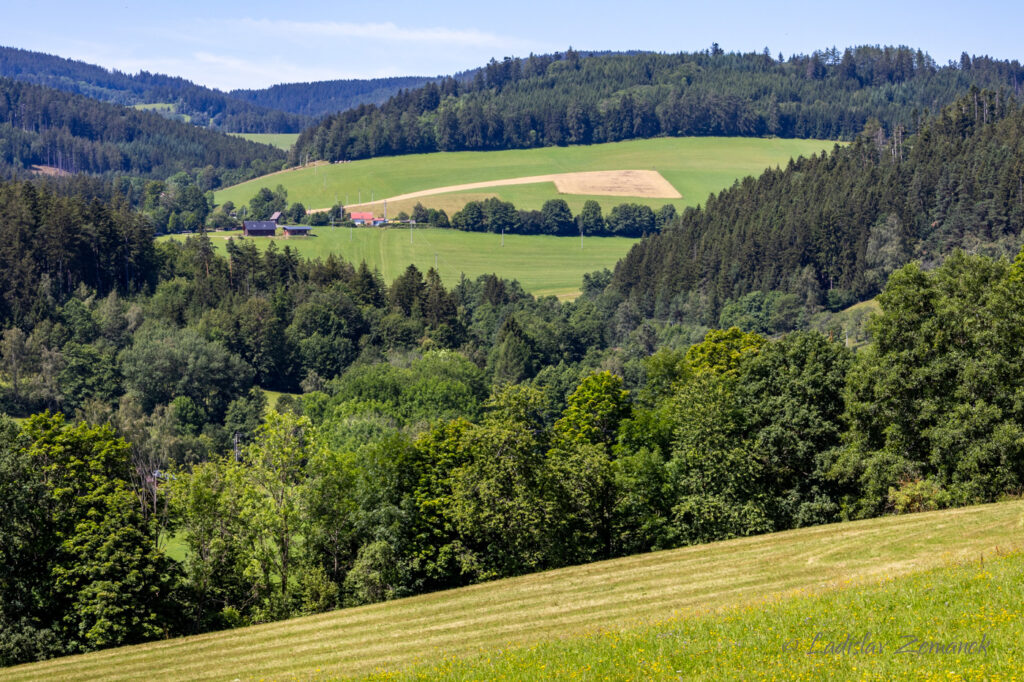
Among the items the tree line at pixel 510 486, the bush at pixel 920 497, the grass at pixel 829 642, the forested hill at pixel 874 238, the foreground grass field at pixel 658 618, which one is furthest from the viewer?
the forested hill at pixel 874 238

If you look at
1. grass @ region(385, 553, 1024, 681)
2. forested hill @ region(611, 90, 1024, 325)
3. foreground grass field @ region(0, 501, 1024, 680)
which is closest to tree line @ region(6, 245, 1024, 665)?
foreground grass field @ region(0, 501, 1024, 680)

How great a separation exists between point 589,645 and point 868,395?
3222cm

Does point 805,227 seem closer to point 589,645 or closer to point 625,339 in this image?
point 625,339

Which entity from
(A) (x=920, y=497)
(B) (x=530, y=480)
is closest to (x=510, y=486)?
(B) (x=530, y=480)

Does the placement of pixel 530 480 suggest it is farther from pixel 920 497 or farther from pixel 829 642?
pixel 829 642

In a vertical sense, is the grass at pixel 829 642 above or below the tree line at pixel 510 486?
above

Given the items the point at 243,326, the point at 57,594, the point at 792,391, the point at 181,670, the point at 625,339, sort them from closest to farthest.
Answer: the point at 181,670
the point at 57,594
the point at 792,391
the point at 243,326
the point at 625,339

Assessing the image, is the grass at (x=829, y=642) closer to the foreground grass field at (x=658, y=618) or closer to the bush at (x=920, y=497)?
the foreground grass field at (x=658, y=618)

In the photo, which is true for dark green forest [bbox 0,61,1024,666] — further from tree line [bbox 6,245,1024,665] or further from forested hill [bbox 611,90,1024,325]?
forested hill [bbox 611,90,1024,325]

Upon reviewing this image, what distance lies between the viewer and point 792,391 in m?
58.5

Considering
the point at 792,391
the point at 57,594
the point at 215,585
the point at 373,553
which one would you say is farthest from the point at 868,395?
the point at 57,594

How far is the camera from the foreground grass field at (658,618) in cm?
2381

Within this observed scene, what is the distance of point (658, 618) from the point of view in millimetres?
30656

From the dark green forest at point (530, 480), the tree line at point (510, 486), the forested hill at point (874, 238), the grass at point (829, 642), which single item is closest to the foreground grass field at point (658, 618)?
the grass at point (829, 642)
